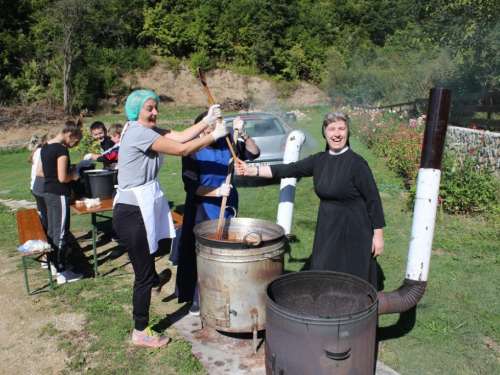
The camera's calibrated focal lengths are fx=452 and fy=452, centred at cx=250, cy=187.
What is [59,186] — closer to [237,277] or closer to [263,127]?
[237,277]

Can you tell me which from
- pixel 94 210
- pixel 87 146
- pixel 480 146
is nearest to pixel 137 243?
pixel 94 210

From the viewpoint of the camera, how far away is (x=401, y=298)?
10.6ft

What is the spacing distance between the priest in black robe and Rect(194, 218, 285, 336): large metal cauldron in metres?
0.36

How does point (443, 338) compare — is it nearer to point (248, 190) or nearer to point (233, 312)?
point (233, 312)

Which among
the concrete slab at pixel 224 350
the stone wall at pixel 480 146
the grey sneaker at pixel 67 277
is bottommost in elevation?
the grey sneaker at pixel 67 277

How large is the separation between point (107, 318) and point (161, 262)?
1.48 m

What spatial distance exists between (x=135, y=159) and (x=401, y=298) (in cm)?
215

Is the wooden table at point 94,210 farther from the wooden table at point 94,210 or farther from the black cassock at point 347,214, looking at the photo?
the black cassock at point 347,214

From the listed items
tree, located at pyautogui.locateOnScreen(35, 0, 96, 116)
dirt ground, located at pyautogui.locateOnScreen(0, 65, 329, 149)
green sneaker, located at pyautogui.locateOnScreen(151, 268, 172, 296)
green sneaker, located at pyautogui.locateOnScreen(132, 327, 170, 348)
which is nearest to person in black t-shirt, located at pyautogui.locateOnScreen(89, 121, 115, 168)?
green sneaker, located at pyautogui.locateOnScreen(151, 268, 172, 296)

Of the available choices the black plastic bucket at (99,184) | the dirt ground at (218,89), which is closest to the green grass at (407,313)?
the black plastic bucket at (99,184)

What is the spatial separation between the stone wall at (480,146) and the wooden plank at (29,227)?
6.49m

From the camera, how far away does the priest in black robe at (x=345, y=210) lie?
306cm

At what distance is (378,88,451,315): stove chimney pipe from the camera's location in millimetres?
3129

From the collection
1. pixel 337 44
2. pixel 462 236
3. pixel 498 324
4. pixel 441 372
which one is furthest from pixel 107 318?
pixel 337 44
